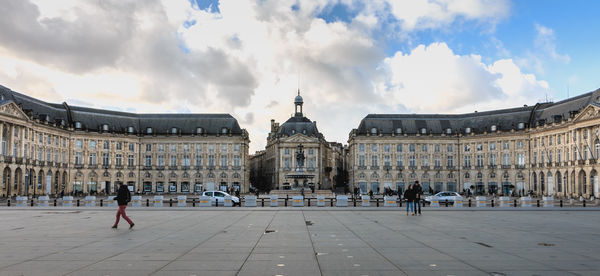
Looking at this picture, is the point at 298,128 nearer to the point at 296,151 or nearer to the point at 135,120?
the point at 296,151

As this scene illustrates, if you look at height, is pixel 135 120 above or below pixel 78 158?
above

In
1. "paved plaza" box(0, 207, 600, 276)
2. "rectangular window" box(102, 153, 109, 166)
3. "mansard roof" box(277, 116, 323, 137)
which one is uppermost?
"mansard roof" box(277, 116, 323, 137)

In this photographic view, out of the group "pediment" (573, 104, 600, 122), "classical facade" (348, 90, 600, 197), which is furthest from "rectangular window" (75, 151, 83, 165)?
"pediment" (573, 104, 600, 122)

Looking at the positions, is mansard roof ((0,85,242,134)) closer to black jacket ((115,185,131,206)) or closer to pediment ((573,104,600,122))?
pediment ((573,104,600,122))

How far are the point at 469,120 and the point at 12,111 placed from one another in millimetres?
86971

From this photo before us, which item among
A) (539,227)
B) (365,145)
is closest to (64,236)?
(539,227)

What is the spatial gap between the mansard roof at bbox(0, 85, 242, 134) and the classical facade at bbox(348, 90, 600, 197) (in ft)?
100

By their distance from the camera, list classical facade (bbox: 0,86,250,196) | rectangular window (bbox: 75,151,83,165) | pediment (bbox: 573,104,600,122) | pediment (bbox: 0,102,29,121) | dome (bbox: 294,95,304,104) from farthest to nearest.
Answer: dome (bbox: 294,95,304,104) < rectangular window (bbox: 75,151,83,165) < classical facade (bbox: 0,86,250,196) < pediment (bbox: 0,102,29,121) < pediment (bbox: 573,104,600,122)

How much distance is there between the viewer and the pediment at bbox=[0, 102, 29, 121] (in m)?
77.1

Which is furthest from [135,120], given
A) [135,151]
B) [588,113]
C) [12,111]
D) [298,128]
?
[588,113]

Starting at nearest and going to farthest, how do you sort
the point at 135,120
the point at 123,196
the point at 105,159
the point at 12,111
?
the point at 123,196 < the point at 12,111 < the point at 105,159 < the point at 135,120

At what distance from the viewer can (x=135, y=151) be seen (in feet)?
369

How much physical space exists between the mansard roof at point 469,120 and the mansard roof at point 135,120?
31.7m

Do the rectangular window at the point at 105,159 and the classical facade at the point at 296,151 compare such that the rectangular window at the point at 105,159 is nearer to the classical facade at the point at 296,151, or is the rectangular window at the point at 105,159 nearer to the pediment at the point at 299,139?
the classical facade at the point at 296,151
